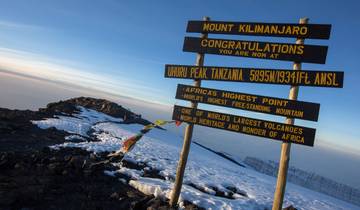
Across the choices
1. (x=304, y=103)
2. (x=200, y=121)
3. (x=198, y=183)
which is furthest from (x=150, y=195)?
(x=304, y=103)

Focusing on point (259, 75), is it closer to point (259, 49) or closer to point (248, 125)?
point (259, 49)

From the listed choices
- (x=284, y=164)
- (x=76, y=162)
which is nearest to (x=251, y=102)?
(x=284, y=164)

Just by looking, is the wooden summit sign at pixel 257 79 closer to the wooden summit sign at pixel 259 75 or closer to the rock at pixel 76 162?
the wooden summit sign at pixel 259 75

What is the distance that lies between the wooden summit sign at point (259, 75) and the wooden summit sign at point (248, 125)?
1117mm

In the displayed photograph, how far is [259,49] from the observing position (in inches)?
411

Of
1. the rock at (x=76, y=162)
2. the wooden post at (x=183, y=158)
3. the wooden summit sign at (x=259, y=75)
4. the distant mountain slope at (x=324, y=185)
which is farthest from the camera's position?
the distant mountain slope at (x=324, y=185)

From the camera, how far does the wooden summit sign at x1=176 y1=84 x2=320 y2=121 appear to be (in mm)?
9406

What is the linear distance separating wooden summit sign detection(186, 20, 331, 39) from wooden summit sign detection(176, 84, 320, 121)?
1.84m

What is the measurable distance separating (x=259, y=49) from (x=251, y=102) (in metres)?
1.58

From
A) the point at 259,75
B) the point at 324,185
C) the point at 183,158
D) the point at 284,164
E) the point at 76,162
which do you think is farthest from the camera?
the point at 324,185

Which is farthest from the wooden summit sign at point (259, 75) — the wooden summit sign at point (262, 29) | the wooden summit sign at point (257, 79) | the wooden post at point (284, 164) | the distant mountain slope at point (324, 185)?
the distant mountain slope at point (324, 185)

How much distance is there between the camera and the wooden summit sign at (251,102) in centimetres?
941

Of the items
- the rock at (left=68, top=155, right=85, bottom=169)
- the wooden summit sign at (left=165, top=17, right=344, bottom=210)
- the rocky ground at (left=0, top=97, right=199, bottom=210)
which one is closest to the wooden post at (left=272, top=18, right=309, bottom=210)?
the wooden summit sign at (left=165, top=17, right=344, bottom=210)

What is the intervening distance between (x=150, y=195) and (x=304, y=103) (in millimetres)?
5860
